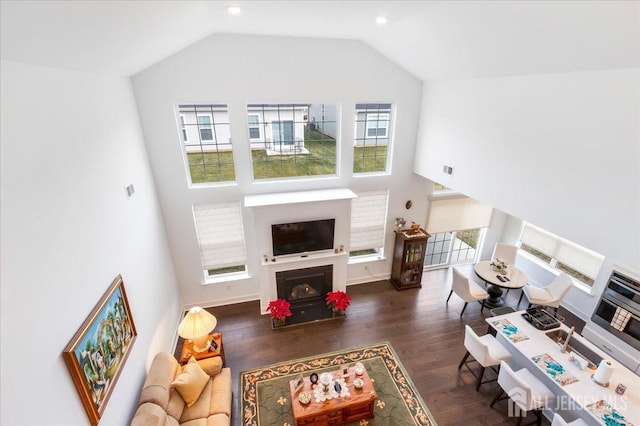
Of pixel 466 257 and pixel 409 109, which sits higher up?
pixel 409 109

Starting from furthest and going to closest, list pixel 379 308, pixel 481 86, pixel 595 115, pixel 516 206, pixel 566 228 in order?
pixel 379 308, pixel 481 86, pixel 516 206, pixel 566 228, pixel 595 115

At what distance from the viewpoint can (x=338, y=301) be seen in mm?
5738

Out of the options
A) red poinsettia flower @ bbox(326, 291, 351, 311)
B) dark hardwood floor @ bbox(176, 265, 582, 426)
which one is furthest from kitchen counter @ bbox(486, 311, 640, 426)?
red poinsettia flower @ bbox(326, 291, 351, 311)

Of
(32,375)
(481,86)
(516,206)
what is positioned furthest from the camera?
(481,86)

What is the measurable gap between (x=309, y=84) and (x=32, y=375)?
4988mm

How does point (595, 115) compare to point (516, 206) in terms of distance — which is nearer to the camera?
point (595, 115)

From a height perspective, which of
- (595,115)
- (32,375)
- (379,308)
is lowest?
(379,308)

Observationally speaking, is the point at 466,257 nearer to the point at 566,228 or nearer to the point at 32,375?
the point at 566,228

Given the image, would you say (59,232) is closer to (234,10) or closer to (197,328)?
(197,328)

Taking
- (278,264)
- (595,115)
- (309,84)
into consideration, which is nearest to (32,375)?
(278,264)

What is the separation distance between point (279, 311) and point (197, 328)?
158 centimetres

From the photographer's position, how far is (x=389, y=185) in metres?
6.32

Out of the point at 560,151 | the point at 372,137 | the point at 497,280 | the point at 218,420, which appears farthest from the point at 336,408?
the point at 372,137

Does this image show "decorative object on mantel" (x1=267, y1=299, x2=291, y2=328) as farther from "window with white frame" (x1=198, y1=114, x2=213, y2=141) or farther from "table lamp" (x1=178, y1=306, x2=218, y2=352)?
"window with white frame" (x1=198, y1=114, x2=213, y2=141)
